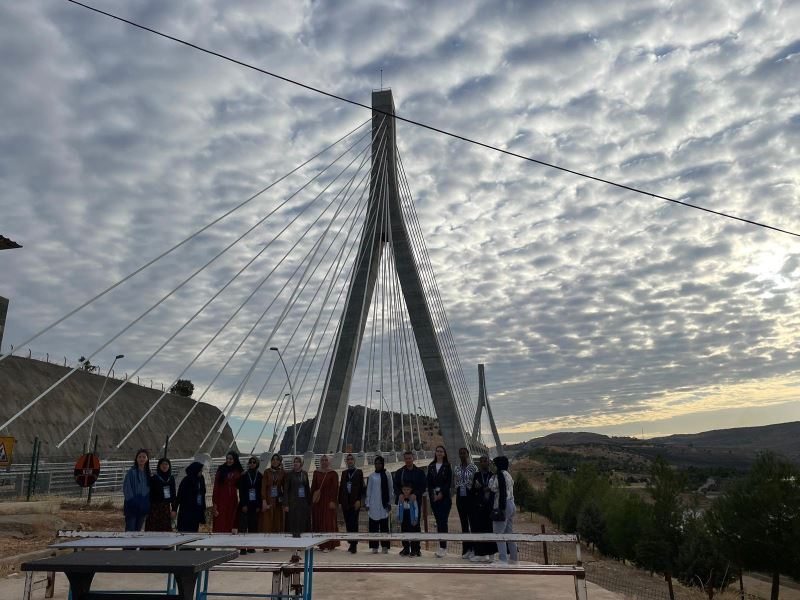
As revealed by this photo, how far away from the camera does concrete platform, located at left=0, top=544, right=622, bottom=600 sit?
6.37m

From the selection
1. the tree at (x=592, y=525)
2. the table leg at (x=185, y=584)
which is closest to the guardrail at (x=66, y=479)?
the table leg at (x=185, y=584)

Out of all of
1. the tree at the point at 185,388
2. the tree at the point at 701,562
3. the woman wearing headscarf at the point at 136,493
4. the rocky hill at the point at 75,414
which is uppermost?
the tree at the point at 185,388

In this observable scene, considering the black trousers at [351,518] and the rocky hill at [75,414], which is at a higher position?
the rocky hill at [75,414]

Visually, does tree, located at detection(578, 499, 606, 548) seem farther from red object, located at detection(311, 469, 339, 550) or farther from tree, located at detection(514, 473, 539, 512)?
red object, located at detection(311, 469, 339, 550)

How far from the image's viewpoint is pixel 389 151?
2611cm

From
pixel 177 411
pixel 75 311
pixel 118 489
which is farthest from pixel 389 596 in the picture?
pixel 177 411

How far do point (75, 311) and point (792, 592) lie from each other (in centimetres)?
3579

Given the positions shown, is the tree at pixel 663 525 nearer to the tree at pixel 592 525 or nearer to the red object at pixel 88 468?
the tree at pixel 592 525

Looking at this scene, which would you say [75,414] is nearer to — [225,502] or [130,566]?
[225,502]

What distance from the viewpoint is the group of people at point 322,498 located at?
8455 mm

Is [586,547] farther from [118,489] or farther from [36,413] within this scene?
[36,413]

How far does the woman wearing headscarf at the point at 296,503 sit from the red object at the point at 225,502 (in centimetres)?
75

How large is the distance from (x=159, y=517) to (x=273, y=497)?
1.56 metres

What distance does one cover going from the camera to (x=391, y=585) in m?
7.02
